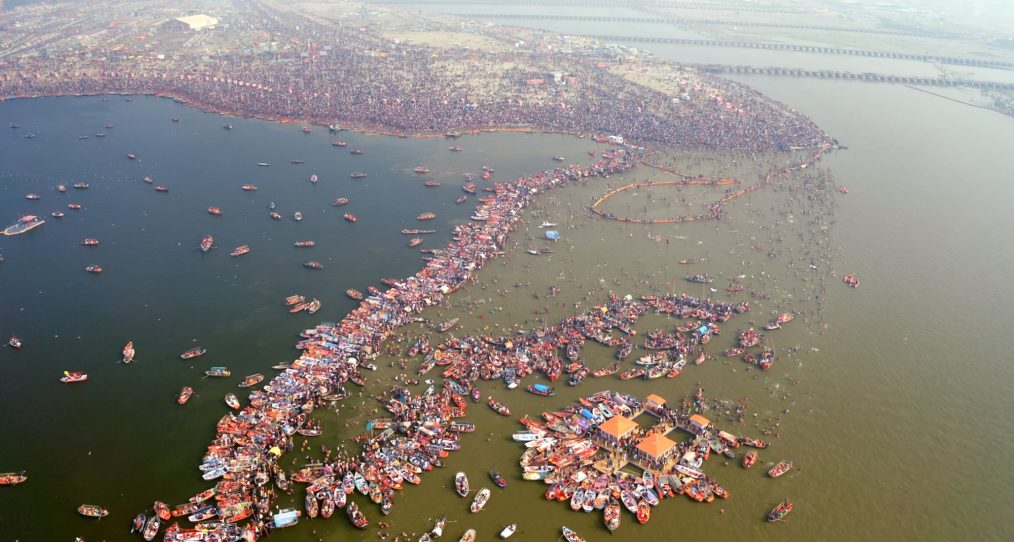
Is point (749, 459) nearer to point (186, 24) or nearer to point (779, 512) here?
point (779, 512)

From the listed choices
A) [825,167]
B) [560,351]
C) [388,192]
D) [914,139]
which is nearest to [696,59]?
[914,139]

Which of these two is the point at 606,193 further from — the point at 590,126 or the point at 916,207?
the point at 916,207

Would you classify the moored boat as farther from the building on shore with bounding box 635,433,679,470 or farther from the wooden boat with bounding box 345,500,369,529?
the building on shore with bounding box 635,433,679,470

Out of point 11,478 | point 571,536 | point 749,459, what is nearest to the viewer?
point 571,536

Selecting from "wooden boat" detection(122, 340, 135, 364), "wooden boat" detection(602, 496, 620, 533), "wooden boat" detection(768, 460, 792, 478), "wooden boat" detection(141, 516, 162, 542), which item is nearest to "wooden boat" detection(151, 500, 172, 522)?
"wooden boat" detection(141, 516, 162, 542)

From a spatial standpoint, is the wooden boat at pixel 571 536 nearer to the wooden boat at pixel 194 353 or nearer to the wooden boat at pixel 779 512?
the wooden boat at pixel 779 512

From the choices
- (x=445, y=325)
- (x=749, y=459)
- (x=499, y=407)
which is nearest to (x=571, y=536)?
(x=499, y=407)
